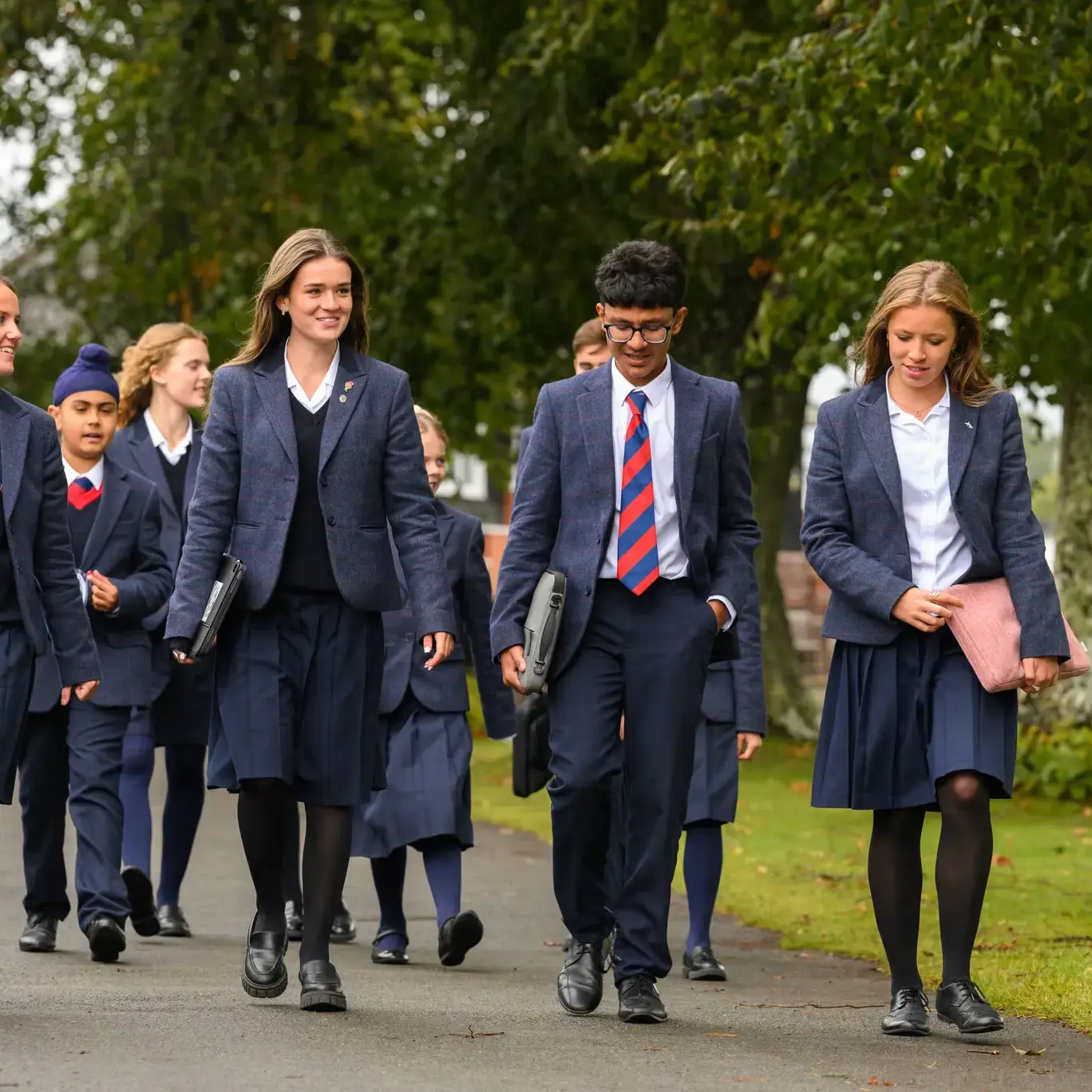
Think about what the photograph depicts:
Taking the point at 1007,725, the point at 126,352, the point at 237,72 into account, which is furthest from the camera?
the point at 237,72

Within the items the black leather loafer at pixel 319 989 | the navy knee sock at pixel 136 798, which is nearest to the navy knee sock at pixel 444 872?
the navy knee sock at pixel 136 798

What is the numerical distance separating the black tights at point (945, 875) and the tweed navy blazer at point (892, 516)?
18.9 inches

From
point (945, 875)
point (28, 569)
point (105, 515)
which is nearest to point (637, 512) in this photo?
point (945, 875)

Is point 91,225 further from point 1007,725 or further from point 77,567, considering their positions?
point 1007,725

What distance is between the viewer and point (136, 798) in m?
9.21

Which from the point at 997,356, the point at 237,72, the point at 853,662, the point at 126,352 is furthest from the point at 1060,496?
the point at 853,662

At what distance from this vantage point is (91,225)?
2311 cm

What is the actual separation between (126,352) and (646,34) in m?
9.82

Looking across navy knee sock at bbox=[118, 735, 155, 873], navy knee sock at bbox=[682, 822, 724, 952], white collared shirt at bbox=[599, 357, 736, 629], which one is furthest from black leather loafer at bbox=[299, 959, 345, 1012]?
navy knee sock at bbox=[118, 735, 155, 873]

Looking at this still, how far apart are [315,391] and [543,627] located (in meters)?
0.97

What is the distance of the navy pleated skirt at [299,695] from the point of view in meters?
6.59

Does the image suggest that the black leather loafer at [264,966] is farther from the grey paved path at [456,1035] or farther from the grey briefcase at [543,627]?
the grey briefcase at [543,627]

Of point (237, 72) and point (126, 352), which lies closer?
point (126, 352)

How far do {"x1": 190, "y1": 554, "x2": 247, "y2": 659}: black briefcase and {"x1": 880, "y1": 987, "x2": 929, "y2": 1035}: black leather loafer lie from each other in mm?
2116
